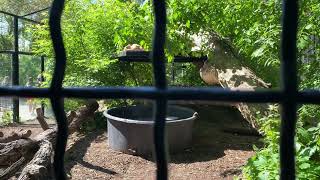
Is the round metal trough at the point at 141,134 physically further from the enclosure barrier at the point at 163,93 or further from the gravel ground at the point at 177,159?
the enclosure barrier at the point at 163,93

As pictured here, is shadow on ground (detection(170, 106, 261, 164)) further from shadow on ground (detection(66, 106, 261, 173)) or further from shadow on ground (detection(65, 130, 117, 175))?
shadow on ground (detection(65, 130, 117, 175))

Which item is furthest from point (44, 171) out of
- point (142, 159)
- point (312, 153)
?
point (312, 153)

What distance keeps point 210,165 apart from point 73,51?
3.87m

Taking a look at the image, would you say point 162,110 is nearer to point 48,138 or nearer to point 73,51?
point 48,138

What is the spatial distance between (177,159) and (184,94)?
532 centimetres

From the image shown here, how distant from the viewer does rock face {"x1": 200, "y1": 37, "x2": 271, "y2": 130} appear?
5449 millimetres

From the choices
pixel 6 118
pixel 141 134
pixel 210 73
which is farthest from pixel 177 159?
pixel 6 118

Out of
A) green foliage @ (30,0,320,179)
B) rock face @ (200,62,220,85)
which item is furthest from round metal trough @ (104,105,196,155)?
green foliage @ (30,0,320,179)

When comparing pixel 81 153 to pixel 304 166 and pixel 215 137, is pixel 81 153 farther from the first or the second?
pixel 304 166

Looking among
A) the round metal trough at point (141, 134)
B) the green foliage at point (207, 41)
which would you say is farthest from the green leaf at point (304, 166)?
the round metal trough at point (141, 134)

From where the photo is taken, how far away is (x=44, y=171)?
435 centimetres

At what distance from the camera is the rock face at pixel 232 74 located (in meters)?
5.45

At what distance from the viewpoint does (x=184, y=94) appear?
63 centimetres

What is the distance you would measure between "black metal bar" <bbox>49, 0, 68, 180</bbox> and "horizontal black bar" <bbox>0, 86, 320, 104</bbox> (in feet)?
0.05
